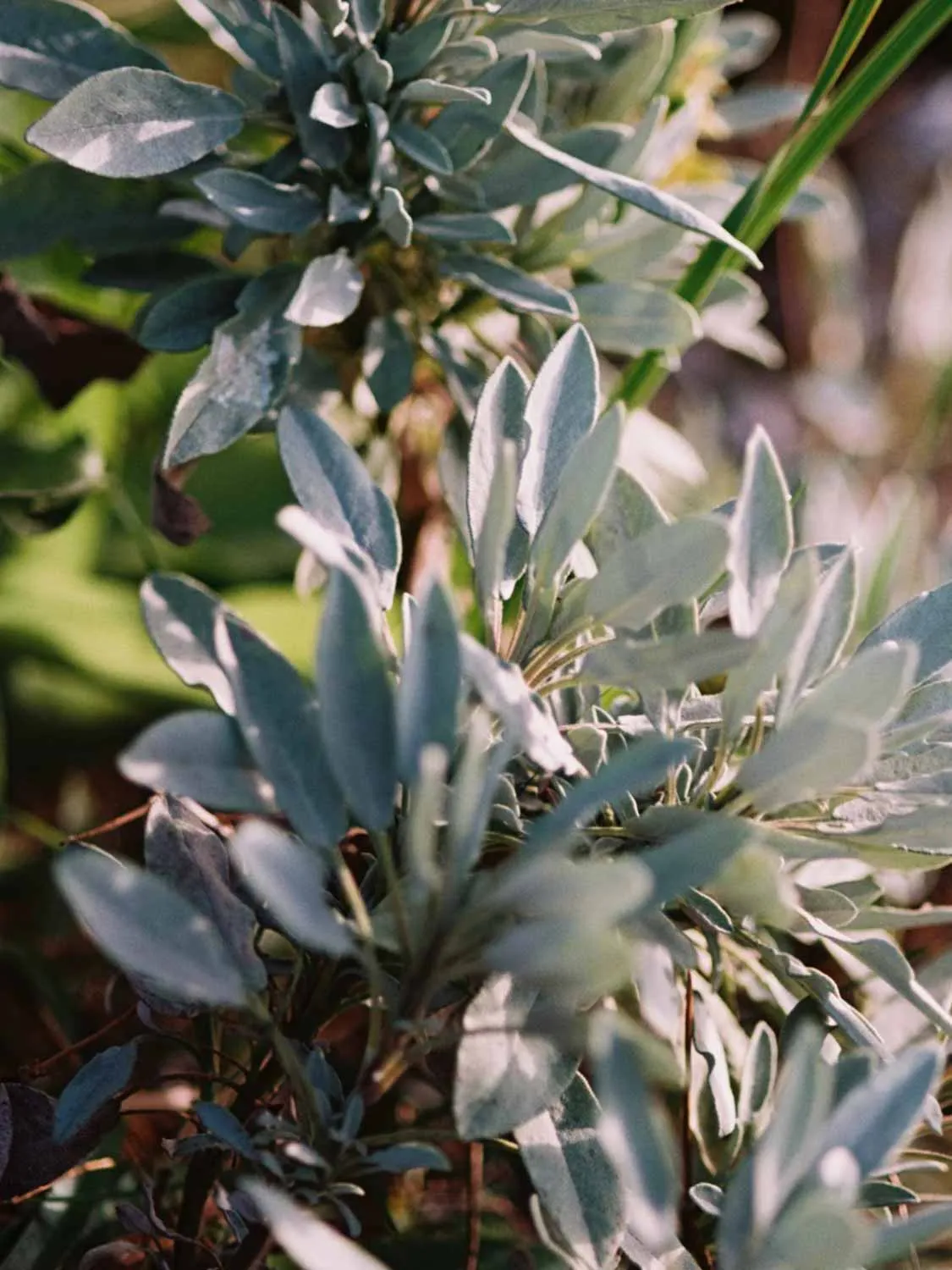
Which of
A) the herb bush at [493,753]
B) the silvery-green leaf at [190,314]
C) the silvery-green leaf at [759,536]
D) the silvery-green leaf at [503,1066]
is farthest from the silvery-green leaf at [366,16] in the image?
the silvery-green leaf at [503,1066]

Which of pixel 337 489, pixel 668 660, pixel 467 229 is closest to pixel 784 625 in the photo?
pixel 668 660

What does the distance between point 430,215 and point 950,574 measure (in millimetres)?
261

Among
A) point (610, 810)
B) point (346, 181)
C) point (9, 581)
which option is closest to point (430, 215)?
point (346, 181)

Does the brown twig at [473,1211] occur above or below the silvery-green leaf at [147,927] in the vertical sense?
below

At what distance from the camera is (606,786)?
0.90ft

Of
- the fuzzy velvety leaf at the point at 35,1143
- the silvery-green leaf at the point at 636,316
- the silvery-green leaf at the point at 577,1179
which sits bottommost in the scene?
the fuzzy velvety leaf at the point at 35,1143

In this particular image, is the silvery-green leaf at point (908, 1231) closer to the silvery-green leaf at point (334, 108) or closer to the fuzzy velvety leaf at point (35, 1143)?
the fuzzy velvety leaf at point (35, 1143)

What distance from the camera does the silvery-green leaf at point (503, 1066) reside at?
29cm

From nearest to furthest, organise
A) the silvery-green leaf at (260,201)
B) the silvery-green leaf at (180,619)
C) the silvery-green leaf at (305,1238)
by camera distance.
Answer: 1. the silvery-green leaf at (305,1238)
2. the silvery-green leaf at (180,619)
3. the silvery-green leaf at (260,201)

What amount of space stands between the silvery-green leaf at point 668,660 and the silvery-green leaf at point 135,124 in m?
0.23

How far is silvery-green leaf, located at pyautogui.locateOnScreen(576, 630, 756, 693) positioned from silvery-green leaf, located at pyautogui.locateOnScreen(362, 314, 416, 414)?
0.70ft

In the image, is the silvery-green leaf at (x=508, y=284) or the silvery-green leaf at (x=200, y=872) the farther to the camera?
the silvery-green leaf at (x=508, y=284)

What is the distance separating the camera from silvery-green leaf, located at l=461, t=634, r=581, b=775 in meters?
0.28

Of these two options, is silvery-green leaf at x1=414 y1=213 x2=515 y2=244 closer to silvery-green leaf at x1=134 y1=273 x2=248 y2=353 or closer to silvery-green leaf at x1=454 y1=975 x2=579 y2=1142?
silvery-green leaf at x1=134 y1=273 x2=248 y2=353
